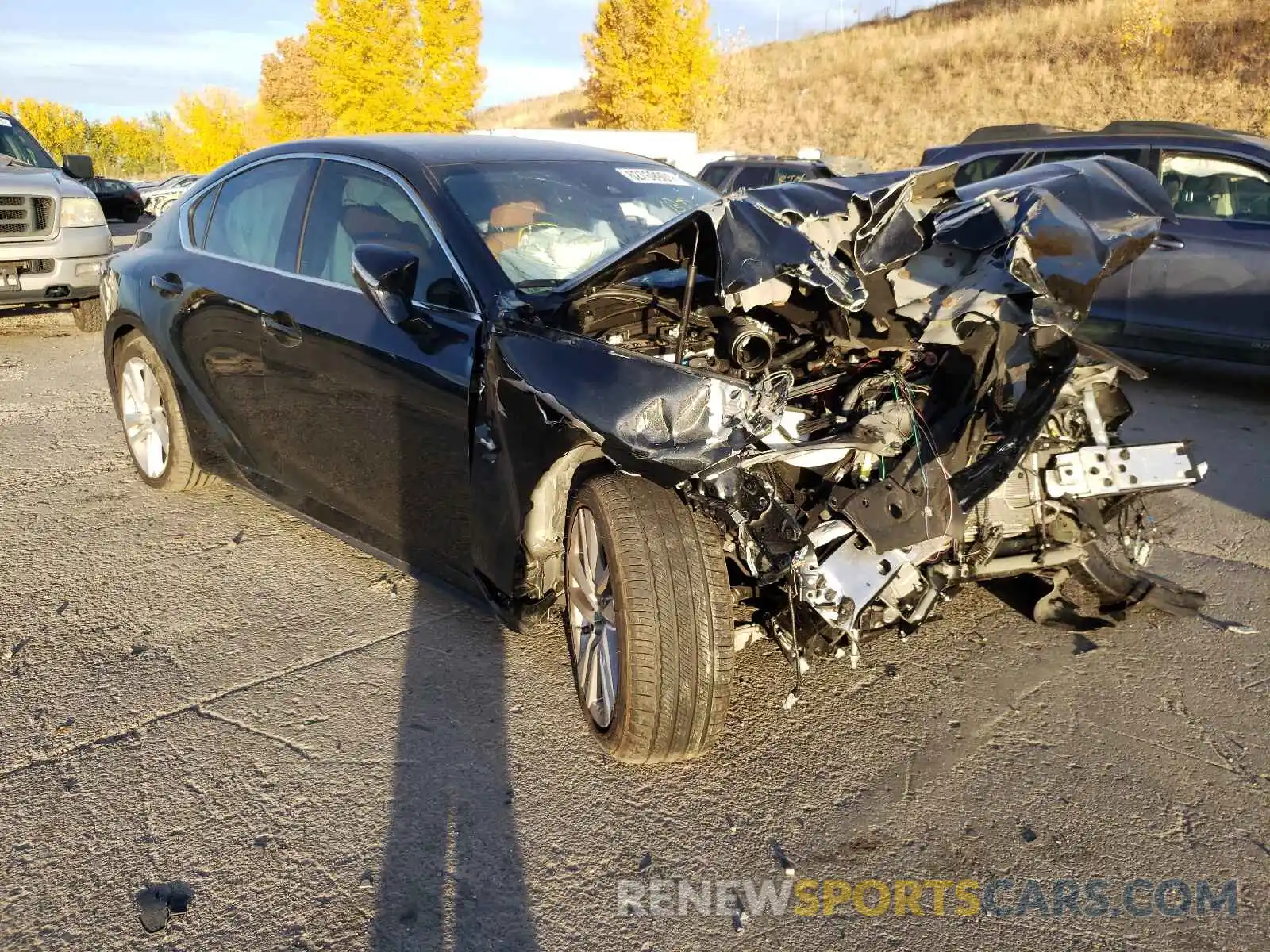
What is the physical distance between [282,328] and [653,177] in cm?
160

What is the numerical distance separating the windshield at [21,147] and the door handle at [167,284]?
6.75m

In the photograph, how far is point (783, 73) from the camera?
44.7 meters

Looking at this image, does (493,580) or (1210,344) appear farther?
(1210,344)

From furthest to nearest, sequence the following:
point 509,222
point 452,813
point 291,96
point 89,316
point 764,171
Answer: point 291,96
point 764,171
point 89,316
point 509,222
point 452,813

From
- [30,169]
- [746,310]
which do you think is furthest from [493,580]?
[30,169]

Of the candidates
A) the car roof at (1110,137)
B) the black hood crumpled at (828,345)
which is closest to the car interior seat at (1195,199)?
the car roof at (1110,137)

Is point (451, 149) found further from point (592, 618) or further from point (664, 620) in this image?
point (664, 620)

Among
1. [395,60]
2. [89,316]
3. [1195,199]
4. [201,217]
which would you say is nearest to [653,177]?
[201,217]

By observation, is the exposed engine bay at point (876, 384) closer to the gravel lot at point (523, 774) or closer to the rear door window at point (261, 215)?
the gravel lot at point (523, 774)

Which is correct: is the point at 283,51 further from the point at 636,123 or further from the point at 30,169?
the point at 30,169

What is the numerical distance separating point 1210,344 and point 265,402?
6.01 m

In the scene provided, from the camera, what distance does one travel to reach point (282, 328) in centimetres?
369

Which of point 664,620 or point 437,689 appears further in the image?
point 437,689

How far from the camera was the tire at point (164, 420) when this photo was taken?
454 cm
